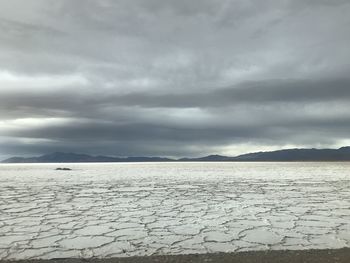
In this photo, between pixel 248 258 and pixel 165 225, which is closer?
pixel 248 258

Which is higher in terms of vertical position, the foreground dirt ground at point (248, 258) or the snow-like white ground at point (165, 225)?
the snow-like white ground at point (165, 225)

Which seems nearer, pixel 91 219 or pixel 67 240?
pixel 67 240

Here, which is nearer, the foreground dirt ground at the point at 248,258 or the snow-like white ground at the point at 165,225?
the foreground dirt ground at the point at 248,258

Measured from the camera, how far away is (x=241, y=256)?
16.2 ft

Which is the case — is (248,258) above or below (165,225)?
below

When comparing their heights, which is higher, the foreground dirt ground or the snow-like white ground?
the snow-like white ground

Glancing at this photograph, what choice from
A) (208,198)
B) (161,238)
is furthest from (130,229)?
(208,198)

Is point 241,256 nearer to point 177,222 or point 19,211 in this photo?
point 177,222

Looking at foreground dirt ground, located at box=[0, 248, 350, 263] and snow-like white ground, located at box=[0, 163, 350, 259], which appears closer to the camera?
foreground dirt ground, located at box=[0, 248, 350, 263]

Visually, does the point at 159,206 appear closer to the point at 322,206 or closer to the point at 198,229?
the point at 198,229

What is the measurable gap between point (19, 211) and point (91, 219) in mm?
1826

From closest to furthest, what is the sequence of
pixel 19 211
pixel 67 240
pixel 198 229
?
1. pixel 67 240
2. pixel 198 229
3. pixel 19 211

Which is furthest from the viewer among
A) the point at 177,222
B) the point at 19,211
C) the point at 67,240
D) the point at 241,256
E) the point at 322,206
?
the point at 322,206

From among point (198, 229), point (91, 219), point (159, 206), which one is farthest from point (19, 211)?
point (198, 229)
